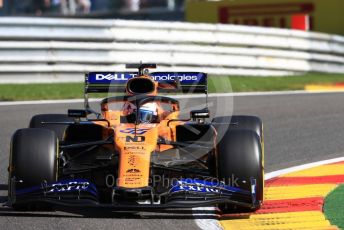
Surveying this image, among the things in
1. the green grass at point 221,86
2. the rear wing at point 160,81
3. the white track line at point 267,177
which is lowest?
the white track line at point 267,177

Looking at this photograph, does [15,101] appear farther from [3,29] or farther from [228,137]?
[228,137]

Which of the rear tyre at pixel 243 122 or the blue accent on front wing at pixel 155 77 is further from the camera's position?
the blue accent on front wing at pixel 155 77

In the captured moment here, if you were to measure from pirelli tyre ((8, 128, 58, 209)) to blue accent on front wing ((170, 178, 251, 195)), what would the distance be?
3.11ft

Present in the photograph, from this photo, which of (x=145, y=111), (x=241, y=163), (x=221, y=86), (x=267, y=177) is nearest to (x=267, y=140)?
(x=267, y=177)

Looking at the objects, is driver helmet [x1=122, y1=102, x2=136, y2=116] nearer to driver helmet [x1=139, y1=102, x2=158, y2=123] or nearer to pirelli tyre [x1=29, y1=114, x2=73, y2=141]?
driver helmet [x1=139, y1=102, x2=158, y2=123]

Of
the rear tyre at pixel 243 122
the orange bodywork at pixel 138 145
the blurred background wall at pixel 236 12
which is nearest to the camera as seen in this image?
the orange bodywork at pixel 138 145

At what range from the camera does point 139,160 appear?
6.97 meters

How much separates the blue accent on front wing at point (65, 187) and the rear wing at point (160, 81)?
71.3 inches

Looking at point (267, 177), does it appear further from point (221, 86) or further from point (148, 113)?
point (221, 86)

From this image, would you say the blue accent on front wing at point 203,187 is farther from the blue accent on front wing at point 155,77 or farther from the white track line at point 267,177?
the blue accent on front wing at point 155,77

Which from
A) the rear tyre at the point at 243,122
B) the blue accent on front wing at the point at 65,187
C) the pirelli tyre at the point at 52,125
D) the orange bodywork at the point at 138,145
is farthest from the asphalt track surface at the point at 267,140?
the rear tyre at the point at 243,122

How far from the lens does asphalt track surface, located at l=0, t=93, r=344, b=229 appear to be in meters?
6.65

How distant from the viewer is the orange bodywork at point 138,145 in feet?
22.4

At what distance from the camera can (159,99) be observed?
26.7ft
